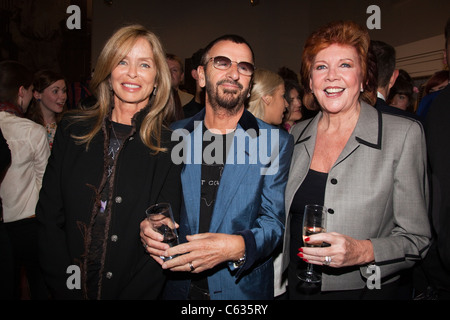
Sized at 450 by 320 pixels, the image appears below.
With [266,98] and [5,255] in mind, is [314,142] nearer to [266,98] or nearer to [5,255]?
[266,98]

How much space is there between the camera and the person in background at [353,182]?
1696 mm

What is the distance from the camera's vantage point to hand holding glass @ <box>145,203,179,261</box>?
1584 mm

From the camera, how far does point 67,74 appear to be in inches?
264

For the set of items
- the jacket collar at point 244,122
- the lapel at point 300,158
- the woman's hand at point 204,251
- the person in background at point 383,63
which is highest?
the person in background at point 383,63

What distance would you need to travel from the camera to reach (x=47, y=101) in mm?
4137

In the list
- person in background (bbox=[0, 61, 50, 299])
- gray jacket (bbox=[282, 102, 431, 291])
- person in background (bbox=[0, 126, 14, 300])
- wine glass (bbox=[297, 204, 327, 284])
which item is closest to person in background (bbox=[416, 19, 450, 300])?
gray jacket (bbox=[282, 102, 431, 291])

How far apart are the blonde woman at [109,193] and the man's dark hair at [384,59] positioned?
1.99 metres

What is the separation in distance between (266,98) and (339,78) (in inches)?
51.2

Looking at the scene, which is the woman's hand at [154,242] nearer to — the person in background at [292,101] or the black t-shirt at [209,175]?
the black t-shirt at [209,175]

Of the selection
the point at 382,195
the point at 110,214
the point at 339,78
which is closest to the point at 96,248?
the point at 110,214

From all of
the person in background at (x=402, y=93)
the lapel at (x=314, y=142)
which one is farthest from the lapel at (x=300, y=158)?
the person in background at (x=402, y=93)

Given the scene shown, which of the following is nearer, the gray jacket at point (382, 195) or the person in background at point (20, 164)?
the gray jacket at point (382, 195)

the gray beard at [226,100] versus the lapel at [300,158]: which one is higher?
the gray beard at [226,100]

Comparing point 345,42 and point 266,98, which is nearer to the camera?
point 345,42
